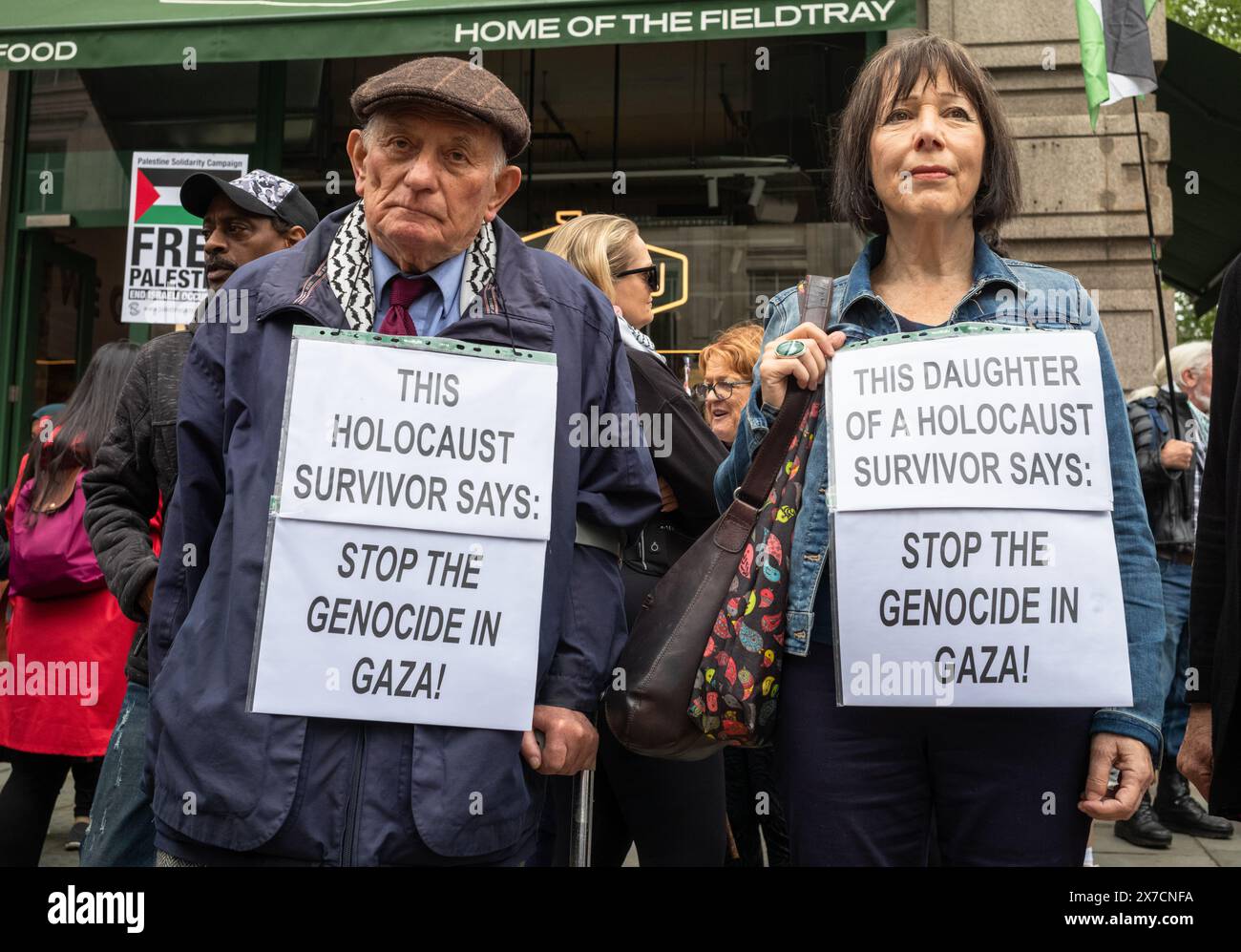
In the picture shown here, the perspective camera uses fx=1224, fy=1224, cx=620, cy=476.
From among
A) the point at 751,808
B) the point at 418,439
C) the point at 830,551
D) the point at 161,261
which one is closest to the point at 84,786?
the point at 161,261

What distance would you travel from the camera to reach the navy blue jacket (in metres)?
1.90

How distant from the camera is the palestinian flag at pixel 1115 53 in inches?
215

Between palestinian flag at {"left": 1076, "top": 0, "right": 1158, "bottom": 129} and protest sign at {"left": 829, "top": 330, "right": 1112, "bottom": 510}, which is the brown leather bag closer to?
protest sign at {"left": 829, "top": 330, "right": 1112, "bottom": 510}

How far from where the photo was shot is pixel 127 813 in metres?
2.73

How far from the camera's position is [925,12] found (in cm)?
711

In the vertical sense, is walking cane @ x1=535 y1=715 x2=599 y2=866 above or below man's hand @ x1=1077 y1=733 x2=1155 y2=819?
below

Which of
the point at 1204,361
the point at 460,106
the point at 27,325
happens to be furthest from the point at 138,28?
the point at 1204,361

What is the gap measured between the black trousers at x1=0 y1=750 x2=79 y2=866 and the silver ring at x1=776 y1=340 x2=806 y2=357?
284cm

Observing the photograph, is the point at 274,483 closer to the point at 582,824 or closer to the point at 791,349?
the point at 791,349

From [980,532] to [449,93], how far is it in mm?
1174

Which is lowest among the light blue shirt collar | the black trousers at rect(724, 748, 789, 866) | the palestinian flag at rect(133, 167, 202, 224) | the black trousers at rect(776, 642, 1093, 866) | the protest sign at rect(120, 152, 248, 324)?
the black trousers at rect(724, 748, 789, 866)

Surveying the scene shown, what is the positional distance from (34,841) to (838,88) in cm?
599

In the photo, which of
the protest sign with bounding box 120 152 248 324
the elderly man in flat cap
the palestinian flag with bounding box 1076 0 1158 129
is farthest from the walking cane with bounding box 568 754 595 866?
A: the palestinian flag with bounding box 1076 0 1158 129
